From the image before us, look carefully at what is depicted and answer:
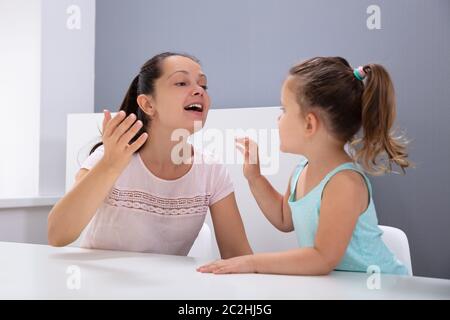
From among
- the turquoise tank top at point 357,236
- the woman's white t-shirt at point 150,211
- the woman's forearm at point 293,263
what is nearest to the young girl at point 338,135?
the turquoise tank top at point 357,236

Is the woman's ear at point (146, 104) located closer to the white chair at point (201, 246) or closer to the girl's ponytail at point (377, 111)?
the white chair at point (201, 246)

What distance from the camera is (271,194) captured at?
1.18 metres

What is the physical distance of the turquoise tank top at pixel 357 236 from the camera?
0.99 m

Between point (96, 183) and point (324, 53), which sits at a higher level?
point (324, 53)

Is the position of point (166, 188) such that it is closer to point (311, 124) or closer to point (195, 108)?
point (195, 108)

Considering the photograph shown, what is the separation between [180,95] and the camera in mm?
1213

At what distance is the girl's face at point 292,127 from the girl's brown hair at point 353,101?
0.06 feet

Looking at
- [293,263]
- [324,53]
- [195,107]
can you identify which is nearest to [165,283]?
[293,263]

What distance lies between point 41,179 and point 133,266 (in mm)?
1743

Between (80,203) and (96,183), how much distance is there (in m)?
0.06

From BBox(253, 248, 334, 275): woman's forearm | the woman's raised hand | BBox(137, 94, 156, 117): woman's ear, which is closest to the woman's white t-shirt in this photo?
BBox(137, 94, 156, 117): woman's ear

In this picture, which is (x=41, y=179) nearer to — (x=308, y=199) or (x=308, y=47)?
(x=308, y=47)
